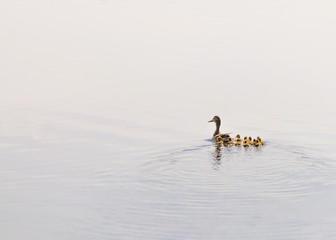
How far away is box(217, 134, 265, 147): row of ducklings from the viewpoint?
14.2 meters

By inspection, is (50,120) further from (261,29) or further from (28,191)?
(261,29)

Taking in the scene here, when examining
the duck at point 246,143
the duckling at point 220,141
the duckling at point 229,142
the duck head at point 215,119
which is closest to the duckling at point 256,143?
the duck at point 246,143

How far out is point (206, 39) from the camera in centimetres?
2683

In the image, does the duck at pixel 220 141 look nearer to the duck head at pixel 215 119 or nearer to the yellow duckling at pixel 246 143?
the yellow duckling at pixel 246 143

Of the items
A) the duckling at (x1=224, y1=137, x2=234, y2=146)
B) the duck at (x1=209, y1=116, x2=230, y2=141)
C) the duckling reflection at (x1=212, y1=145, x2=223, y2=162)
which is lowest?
the duckling reflection at (x1=212, y1=145, x2=223, y2=162)

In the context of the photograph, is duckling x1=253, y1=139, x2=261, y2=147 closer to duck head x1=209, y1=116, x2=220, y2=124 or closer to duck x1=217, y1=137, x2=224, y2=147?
duck x1=217, y1=137, x2=224, y2=147

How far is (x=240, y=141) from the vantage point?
580 inches

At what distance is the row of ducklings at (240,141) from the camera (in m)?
14.2

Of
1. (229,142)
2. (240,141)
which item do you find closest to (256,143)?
(240,141)

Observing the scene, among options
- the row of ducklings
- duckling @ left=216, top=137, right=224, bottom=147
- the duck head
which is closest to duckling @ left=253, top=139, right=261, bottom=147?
the row of ducklings

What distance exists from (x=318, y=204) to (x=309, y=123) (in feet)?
21.9

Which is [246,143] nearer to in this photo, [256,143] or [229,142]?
[256,143]

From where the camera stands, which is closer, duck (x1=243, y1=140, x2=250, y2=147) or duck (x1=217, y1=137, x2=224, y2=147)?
duck (x1=243, y1=140, x2=250, y2=147)

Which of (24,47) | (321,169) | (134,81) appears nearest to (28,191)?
(321,169)
